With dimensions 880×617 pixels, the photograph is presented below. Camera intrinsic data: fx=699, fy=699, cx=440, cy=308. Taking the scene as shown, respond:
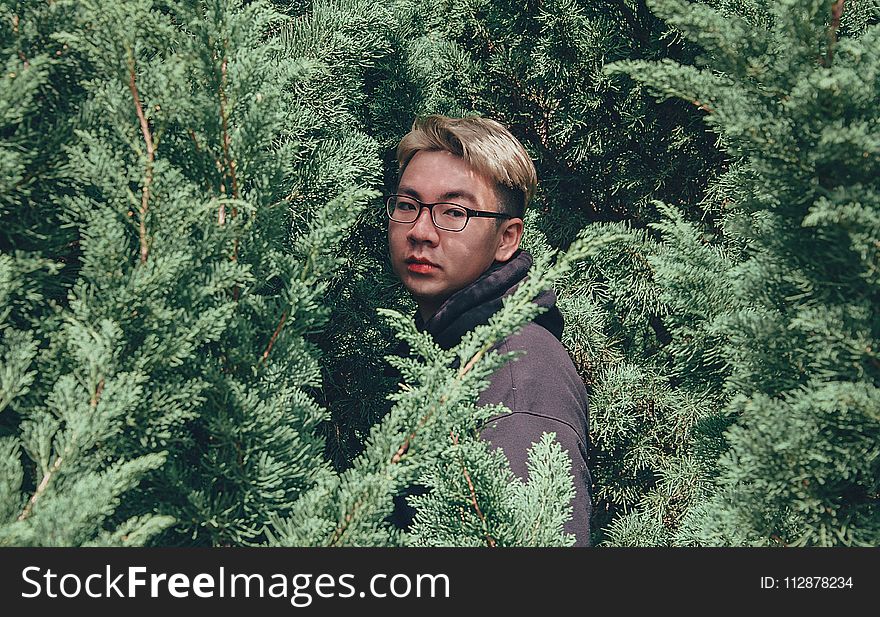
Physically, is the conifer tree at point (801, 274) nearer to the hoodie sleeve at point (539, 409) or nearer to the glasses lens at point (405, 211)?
the hoodie sleeve at point (539, 409)

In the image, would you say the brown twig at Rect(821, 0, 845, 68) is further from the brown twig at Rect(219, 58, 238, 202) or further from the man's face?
the man's face

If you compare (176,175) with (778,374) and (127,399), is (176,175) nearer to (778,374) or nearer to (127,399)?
(127,399)

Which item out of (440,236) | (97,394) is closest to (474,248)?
(440,236)

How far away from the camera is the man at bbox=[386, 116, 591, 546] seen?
2547 millimetres

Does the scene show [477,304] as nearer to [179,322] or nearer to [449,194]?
[449,194]

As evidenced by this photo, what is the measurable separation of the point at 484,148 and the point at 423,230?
1.38 ft

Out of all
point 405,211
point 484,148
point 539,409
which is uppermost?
point 484,148

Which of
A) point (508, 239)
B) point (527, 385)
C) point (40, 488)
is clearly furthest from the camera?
point (508, 239)

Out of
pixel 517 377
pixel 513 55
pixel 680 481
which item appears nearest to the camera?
pixel 517 377

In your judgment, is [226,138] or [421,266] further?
[421,266]

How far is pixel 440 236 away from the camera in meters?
2.77
